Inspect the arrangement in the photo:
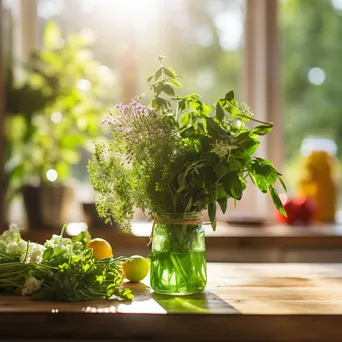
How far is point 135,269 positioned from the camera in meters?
1.58

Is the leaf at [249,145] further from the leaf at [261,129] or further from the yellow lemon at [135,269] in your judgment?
the yellow lemon at [135,269]

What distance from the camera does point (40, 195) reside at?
2.71 m

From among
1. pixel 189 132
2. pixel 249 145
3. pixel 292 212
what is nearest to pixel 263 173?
pixel 249 145

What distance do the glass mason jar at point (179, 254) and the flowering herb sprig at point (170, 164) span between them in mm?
28

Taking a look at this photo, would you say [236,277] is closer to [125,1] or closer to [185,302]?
[185,302]

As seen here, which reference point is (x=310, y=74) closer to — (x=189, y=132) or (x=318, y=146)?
(x=318, y=146)

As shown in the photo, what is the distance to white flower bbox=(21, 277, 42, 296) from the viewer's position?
1.36 m

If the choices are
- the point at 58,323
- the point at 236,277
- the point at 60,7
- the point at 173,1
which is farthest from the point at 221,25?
the point at 58,323

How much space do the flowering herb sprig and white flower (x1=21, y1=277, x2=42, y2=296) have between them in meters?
0.20

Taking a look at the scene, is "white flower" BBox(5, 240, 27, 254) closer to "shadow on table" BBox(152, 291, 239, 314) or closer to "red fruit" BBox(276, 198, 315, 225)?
"shadow on table" BBox(152, 291, 239, 314)

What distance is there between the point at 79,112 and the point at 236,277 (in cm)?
136

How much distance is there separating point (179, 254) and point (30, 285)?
32 cm

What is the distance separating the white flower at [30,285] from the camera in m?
1.36

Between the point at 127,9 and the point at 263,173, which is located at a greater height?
the point at 127,9
